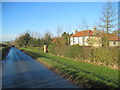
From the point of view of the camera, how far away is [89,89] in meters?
5.80

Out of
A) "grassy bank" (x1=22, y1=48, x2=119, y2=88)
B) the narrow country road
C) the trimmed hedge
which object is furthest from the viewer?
the trimmed hedge

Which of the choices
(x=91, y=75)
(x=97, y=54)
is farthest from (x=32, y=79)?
(x=97, y=54)

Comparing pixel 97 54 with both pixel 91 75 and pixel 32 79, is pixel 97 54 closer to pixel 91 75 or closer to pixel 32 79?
pixel 91 75

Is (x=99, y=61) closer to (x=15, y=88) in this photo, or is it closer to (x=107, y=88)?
(x=107, y=88)

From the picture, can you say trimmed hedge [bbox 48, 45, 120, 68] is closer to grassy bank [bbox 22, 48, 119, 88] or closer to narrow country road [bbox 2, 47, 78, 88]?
grassy bank [bbox 22, 48, 119, 88]

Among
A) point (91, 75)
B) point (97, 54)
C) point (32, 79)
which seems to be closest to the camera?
point (32, 79)

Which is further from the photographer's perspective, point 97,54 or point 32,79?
point 97,54

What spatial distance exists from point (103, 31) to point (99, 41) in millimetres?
A: 2503

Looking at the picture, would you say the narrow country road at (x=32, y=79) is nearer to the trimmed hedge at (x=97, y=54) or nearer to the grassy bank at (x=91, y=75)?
the grassy bank at (x=91, y=75)

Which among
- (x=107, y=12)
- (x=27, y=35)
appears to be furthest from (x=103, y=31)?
(x=27, y=35)

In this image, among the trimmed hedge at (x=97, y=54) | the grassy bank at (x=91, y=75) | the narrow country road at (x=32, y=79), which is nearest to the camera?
the grassy bank at (x=91, y=75)

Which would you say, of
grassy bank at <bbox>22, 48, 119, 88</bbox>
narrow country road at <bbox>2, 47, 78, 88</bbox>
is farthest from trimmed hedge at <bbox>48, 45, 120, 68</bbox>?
narrow country road at <bbox>2, 47, 78, 88</bbox>

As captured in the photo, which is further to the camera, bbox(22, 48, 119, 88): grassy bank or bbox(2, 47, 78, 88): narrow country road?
bbox(2, 47, 78, 88): narrow country road

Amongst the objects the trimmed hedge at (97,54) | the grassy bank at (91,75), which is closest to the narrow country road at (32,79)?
the grassy bank at (91,75)
